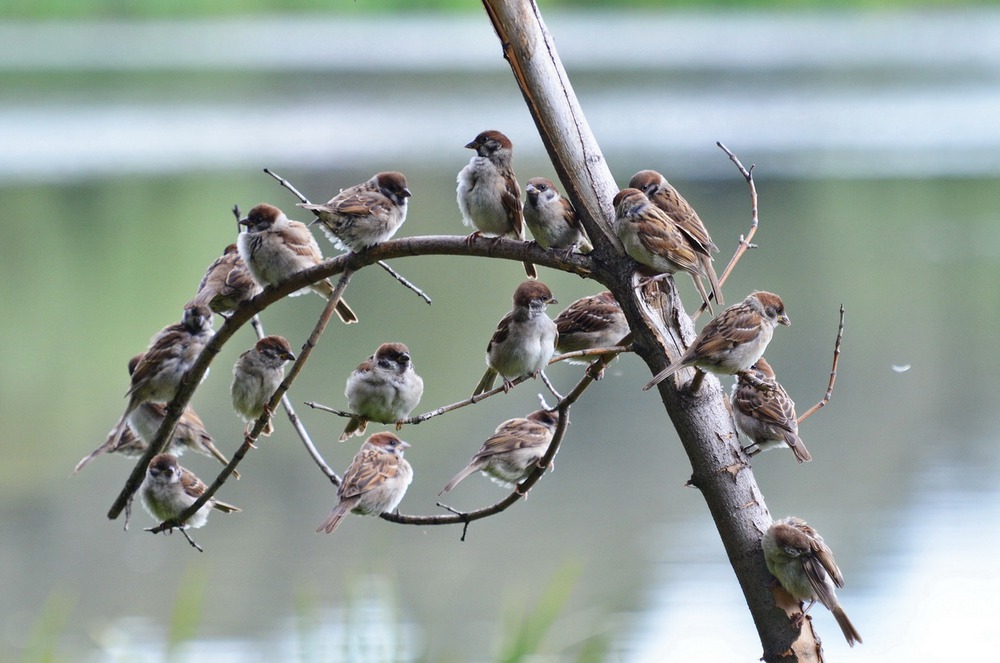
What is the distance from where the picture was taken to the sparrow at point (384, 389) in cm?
393

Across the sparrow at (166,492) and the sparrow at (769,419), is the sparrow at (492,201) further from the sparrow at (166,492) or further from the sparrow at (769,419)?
the sparrow at (166,492)

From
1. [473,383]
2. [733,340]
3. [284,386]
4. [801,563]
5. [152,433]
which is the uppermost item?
[284,386]

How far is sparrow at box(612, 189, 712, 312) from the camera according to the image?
3.00 meters

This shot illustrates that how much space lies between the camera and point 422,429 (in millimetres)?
10734

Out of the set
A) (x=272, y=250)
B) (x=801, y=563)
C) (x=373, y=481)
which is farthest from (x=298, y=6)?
(x=801, y=563)

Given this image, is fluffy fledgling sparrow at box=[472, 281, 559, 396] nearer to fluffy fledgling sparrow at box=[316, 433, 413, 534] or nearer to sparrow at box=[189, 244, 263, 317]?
fluffy fledgling sparrow at box=[316, 433, 413, 534]

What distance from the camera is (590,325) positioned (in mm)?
4031

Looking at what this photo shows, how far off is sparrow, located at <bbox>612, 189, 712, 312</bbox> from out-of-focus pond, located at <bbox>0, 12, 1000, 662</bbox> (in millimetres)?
1372

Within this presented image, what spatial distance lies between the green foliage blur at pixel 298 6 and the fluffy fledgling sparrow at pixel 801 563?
30319 millimetres

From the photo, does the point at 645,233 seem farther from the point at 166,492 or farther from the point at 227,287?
the point at 166,492

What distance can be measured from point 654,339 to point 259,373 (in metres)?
1.61

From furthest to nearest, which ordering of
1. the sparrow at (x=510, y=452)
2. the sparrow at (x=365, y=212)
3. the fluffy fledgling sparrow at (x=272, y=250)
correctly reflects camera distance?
the sparrow at (x=510, y=452) < the sparrow at (x=365, y=212) < the fluffy fledgling sparrow at (x=272, y=250)

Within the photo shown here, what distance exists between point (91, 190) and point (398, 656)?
17.1 metres

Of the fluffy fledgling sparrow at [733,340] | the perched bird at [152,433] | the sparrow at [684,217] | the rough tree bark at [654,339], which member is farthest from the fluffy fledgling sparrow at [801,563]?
the perched bird at [152,433]
